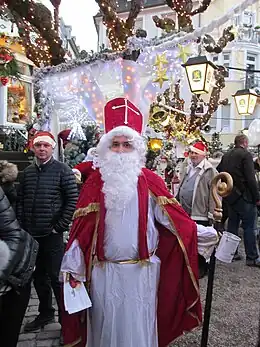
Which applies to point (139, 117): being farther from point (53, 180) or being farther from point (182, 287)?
point (182, 287)

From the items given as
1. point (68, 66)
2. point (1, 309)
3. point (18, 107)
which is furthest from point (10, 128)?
point (1, 309)

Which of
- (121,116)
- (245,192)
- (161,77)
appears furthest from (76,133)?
(121,116)

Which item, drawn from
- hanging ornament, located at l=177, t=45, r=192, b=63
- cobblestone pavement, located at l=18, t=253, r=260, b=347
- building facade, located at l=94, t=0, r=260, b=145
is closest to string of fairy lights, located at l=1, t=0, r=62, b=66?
hanging ornament, located at l=177, t=45, r=192, b=63

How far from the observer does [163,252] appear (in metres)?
3.11

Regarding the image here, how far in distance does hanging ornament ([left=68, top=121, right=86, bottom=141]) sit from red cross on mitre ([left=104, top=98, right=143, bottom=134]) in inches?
202

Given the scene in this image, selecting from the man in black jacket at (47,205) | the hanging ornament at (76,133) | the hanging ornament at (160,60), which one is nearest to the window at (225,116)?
the hanging ornament at (76,133)

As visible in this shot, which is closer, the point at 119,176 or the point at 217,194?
the point at 119,176

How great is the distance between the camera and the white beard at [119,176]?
9.43 feet

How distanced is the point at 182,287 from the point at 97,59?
548 centimetres

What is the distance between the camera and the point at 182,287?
3088 millimetres

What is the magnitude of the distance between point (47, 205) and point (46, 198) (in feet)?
0.22

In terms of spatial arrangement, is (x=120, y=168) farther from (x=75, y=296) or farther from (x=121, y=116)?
(x=75, y=296)

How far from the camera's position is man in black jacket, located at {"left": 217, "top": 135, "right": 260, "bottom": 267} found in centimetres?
634

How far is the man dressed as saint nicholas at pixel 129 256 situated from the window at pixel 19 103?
13.6 meters
